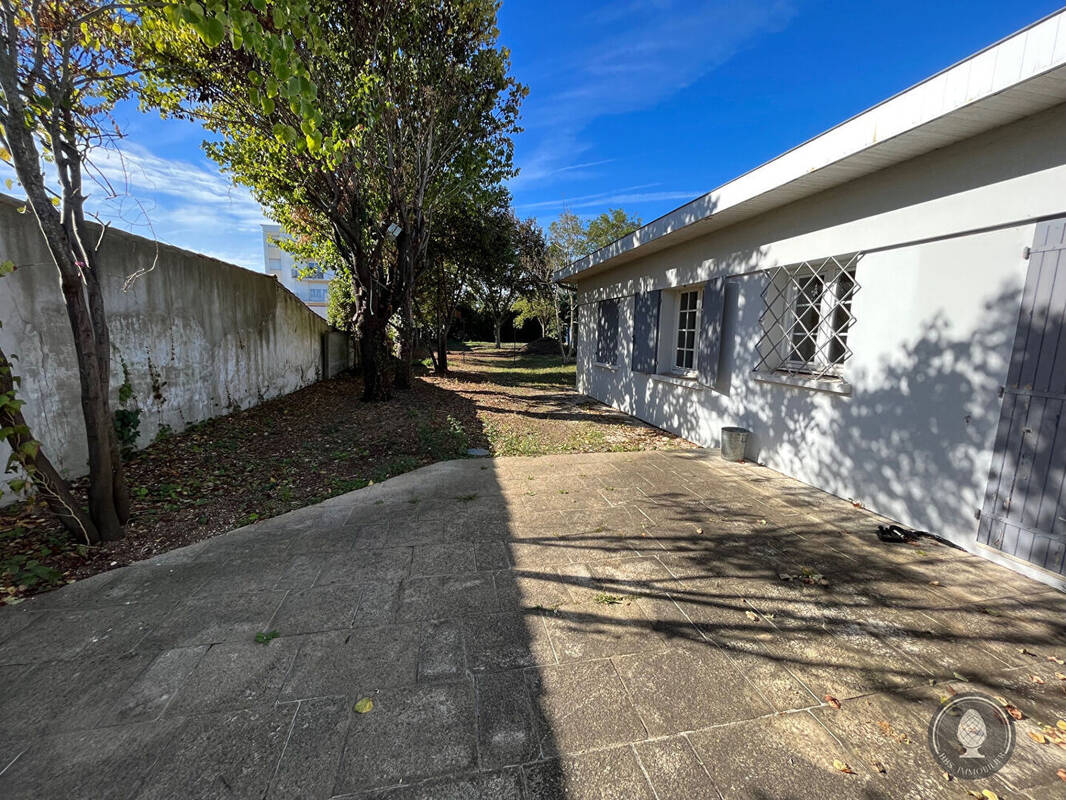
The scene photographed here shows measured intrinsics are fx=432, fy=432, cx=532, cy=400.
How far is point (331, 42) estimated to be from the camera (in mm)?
6609

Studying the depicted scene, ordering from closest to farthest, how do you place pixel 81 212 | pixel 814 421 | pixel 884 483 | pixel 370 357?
pixel 81 212 < pixel 884 483 < pixel 814 421 < pixel 370 357

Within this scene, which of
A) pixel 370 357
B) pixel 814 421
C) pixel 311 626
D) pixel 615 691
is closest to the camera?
pixel 615 691

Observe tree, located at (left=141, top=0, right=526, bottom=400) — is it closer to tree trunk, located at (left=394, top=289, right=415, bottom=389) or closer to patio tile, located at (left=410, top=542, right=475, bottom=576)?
tree trunk, located at (left=394, top=289, right=415, bottom=389)

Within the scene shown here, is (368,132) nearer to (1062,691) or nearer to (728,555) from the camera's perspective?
(728,555)


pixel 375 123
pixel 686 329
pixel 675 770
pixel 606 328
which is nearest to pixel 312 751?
pixel 675 770

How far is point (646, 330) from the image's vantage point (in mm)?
7395

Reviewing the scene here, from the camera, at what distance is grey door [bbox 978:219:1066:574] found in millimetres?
2588

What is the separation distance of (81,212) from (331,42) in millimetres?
5635

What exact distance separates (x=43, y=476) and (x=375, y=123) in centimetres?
691

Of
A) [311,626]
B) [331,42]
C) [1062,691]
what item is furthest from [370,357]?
[1062,691]

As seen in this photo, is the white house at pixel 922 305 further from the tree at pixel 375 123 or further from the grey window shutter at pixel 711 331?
the tree at pixel 375 123

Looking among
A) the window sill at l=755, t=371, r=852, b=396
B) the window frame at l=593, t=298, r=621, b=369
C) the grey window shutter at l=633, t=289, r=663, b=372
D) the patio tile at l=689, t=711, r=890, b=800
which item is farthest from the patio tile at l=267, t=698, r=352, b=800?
the window frame at l=593, t=298, r=621, b=369

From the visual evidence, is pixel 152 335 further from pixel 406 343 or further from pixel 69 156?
pixel 406 343

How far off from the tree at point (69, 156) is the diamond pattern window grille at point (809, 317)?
5425 millimetres
